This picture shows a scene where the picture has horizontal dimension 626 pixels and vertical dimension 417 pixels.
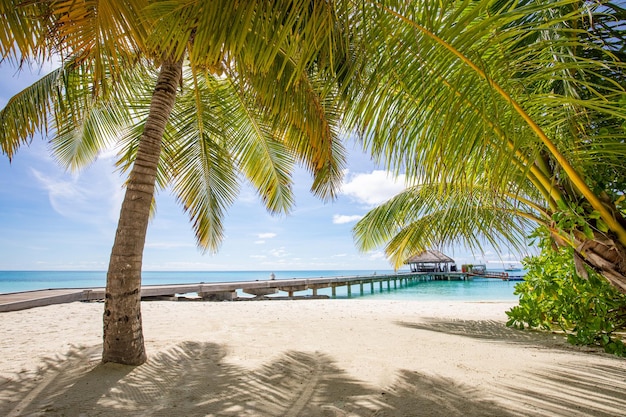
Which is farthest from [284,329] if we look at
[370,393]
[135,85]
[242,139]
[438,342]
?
[135,85]

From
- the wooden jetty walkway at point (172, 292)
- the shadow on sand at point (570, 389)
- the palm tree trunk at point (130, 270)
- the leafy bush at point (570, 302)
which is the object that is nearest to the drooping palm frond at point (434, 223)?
the leafy bush at point (570, 302)

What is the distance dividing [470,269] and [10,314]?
145 feet

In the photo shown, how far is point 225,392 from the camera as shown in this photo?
255 centimetres

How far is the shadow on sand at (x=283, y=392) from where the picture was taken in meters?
2.20

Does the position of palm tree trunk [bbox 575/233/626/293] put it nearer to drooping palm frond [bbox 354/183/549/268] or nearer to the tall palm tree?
drooping palm frond [bbox 354/183/549/268]

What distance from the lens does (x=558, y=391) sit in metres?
2.47

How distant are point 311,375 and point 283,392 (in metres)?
0.45

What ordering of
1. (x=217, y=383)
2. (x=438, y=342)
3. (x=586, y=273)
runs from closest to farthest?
(x=217, y=383), (x=586, y=273), (x=438, y=342)

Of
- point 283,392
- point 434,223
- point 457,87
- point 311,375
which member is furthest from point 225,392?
point 434,223

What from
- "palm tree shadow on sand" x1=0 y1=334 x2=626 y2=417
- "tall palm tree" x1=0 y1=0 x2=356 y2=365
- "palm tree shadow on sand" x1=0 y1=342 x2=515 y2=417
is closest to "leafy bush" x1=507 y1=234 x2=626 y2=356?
"palm tree shadow on sand" x1=0 y1=334 x2=626 y2=417

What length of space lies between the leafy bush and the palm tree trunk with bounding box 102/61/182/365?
4491 millimetres

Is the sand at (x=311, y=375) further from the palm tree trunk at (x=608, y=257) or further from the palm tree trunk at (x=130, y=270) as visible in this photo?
the palm tree trunk at (x=608, y=257)

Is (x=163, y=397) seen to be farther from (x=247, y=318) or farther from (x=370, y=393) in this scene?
(x=247, y=318)

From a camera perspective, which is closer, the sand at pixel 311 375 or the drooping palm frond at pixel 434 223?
the sand at pixel 311 375
